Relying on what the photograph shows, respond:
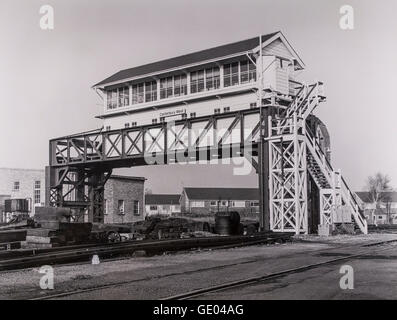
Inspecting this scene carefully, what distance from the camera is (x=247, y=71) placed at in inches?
1208

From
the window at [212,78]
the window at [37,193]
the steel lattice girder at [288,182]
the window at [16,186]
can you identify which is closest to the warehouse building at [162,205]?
the window at [37,193]

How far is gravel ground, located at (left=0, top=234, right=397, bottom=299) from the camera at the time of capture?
30.1 feet

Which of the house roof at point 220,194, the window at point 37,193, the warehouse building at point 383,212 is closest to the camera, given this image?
the window at point 37,193

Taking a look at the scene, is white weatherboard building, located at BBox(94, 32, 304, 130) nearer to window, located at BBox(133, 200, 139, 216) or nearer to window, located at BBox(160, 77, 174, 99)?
window, located at BBox(160, 77, 174, 99)

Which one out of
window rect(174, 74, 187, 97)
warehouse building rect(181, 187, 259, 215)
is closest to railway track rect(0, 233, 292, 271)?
window rect(174, 74, 187, 97)

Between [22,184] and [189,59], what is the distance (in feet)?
102

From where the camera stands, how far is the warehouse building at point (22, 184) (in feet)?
189

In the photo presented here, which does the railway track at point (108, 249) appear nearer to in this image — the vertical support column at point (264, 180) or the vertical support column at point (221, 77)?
the vertical support column at point (264, 180)

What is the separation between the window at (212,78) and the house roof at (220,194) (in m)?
76.6

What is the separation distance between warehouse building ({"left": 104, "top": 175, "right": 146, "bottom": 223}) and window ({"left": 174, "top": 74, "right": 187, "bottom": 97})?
16122mm

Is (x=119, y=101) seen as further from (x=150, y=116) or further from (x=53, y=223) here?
(x=53, y=223)

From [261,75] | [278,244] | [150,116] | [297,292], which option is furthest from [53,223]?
[150,116]

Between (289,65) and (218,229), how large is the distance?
11.8 m

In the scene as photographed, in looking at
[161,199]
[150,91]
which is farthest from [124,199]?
[161,199]
